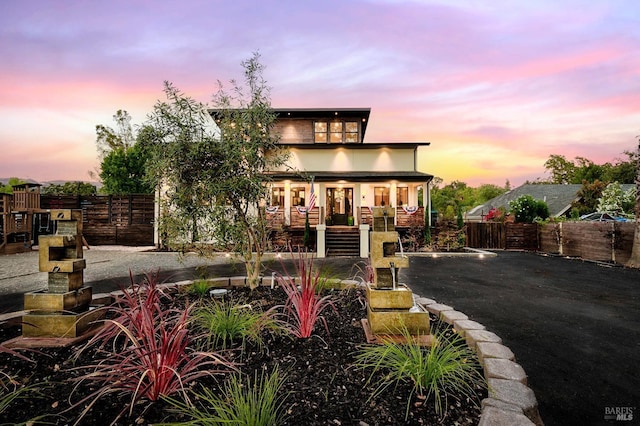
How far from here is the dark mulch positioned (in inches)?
66.9

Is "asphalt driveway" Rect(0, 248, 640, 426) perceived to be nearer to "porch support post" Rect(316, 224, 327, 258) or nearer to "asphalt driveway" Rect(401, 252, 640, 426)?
"asphalt driveway" Rect(401, 252, 640, 426)

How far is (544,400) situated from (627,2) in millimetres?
12221

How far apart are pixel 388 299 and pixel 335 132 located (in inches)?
717

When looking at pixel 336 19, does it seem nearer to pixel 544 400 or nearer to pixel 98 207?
pixel 544 400

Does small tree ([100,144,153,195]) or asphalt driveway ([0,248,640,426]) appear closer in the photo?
asphalt driveway ([0,248,640,426])

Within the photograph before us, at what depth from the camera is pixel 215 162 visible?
4.39 m

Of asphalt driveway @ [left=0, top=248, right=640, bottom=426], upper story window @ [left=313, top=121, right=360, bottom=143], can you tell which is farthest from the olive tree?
upper story window @ [left=313, top=121, right=360, bottom=143]

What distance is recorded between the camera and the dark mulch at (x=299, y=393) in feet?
5.57

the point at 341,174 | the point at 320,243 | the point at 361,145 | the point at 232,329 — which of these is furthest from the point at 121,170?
the point at 232,329

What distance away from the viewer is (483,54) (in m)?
12.4

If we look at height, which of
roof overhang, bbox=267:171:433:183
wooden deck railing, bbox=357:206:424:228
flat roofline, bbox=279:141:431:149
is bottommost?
wooden deck railing, bbox=357:206:424:228

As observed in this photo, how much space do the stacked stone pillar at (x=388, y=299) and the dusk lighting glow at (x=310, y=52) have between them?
344cm

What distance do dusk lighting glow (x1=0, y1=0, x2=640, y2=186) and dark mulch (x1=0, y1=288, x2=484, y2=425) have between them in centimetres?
370

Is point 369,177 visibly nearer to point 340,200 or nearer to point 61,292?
point 340,200
